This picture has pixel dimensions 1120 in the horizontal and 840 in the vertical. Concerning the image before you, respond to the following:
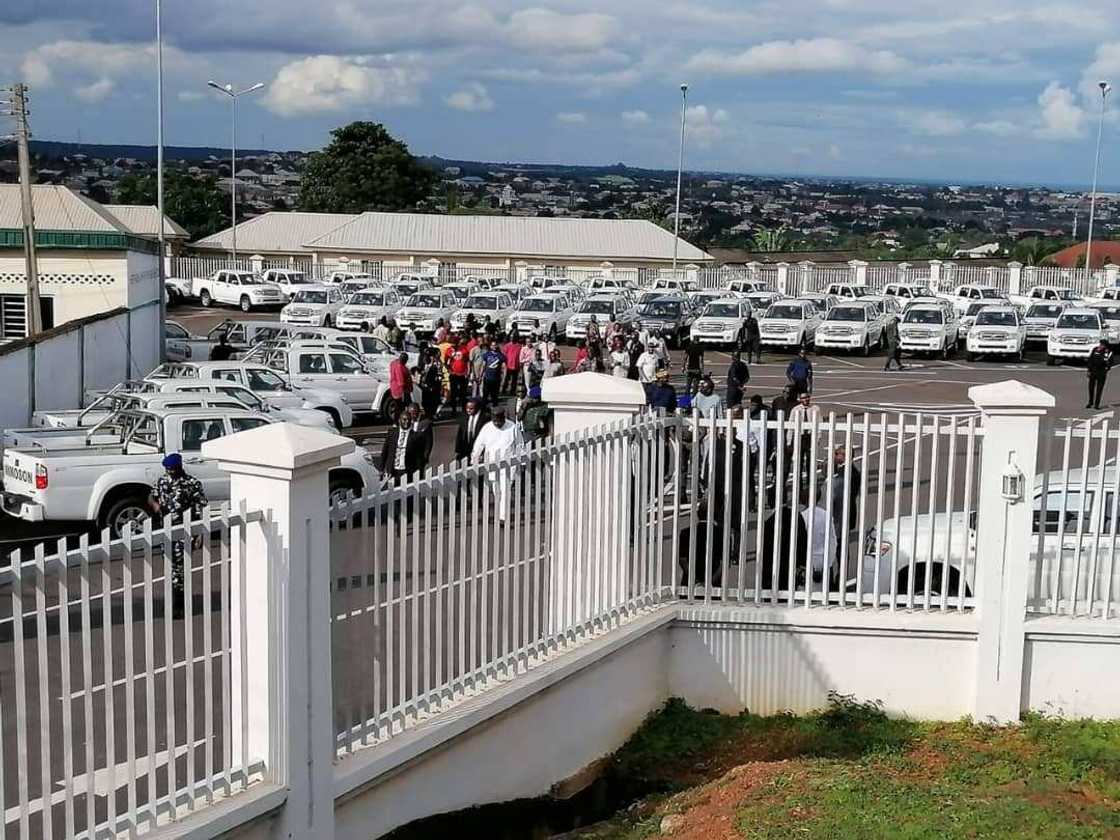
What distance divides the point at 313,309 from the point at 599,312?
896 cm

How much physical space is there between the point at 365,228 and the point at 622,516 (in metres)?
65.3

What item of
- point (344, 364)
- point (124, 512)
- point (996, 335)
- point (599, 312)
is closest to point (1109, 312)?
point (996, 335)

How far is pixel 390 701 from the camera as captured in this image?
7.29 m

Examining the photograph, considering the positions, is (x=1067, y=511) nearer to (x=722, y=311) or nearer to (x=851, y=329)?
(x=851, y=329)

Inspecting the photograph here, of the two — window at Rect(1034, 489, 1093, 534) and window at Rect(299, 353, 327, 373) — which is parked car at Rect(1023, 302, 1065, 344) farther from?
window at Rect(1034, 489, 1093, 534)

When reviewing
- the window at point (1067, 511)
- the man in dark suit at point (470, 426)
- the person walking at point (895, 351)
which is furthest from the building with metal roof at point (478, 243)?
the window at point (1067, 511)

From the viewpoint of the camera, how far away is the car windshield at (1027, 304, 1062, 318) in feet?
139

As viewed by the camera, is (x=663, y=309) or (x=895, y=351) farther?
(x=663, y=309)

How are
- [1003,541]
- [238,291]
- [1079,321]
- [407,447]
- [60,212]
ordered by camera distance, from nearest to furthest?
[1003,541] < [407,447] < [1079,321] < [60,212] < [238,291]

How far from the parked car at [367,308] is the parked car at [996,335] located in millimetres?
16774

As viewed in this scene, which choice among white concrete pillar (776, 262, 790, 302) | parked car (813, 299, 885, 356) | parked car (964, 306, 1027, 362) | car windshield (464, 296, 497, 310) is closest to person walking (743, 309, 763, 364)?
parked car (813, 299, 885, 356)

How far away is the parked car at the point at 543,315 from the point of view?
42562mm

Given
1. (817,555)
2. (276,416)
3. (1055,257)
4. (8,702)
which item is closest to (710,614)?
(817,555)

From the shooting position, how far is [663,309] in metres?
43.1
